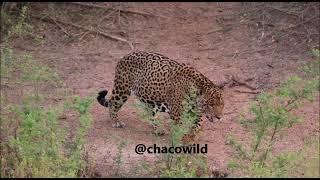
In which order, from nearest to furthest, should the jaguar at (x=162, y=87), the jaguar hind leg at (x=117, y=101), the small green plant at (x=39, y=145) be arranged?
the small green plant at (x=39, y=145)
the jaguar at (x=162, y=87)
the jaguar hind leg at (x=117, y=101)

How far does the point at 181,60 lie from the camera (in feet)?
46.7

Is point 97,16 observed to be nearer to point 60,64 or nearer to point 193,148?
point 60,64

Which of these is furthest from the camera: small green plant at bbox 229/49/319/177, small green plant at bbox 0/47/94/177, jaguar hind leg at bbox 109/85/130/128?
jaguar hind leg at bbox 109/85/130/128

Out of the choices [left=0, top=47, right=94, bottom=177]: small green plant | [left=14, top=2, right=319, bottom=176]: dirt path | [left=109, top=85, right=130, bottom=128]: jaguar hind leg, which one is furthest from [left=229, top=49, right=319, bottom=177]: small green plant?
[left=109, top=85, right=130, bottom=128]: jaguar hind leg

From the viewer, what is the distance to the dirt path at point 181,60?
10688 millimetres

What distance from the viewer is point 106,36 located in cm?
1541

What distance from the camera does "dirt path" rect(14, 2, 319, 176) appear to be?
10688mm

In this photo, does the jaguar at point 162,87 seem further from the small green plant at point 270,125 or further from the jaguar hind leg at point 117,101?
the small green plant at point 270,125

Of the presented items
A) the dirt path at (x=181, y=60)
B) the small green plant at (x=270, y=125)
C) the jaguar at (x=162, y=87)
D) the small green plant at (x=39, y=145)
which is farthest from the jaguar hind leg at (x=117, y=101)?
the small green plant at (x=270, y=125)

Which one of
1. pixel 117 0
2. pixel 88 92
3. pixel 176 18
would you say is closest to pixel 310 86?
pixel 88 92

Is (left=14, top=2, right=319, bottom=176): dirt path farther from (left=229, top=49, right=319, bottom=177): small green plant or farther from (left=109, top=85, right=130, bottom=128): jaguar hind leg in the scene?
(left=229, top=49, right=319, bottom=177): small green plant

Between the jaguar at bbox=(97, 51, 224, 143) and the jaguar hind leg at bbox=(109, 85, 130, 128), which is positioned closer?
the jaguar at bbox=(97, 51, 224, 143)

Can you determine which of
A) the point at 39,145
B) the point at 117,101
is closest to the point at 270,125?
the point at 39,145

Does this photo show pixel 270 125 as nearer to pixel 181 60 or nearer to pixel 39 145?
pixel 39 145
